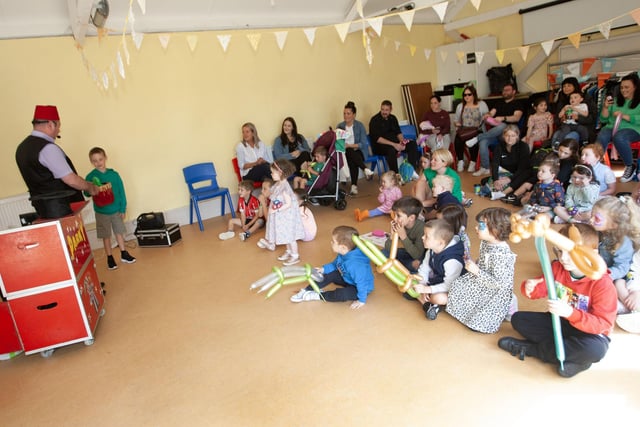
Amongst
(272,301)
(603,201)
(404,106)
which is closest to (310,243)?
(272,301)

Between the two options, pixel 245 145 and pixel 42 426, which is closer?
pixel 42 426

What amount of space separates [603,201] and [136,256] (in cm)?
429

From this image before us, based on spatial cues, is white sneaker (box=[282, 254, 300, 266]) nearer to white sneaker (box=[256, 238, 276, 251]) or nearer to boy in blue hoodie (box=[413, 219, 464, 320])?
white sneaker (box=[256, 238, 276, 251])

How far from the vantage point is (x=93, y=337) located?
10.3 ft

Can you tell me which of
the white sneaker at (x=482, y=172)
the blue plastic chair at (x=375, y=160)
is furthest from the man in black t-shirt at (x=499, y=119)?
the blue plastic chair at (x=375, y=160)

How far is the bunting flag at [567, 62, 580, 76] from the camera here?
6.60m

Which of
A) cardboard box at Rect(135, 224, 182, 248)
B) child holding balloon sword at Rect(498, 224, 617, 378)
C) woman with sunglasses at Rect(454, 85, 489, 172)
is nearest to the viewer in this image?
child holding balloon sword at Rect(498, 224, 617, 378)

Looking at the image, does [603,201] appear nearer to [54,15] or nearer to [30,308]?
[30,308]

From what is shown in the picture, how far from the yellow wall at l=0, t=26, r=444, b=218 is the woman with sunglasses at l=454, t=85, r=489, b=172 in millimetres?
1386

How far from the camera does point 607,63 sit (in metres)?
6.25

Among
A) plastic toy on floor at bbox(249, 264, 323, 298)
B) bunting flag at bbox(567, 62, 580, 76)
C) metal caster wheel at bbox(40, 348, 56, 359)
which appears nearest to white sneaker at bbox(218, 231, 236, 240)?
plastic toy on floor at bbox(249, 264, 323, 298)

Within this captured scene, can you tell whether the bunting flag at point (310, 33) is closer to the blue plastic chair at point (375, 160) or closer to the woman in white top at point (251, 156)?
the woman in white top at point (251, 156)

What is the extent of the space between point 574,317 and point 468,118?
17.9ft

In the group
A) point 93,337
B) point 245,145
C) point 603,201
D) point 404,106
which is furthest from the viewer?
point 404,106
